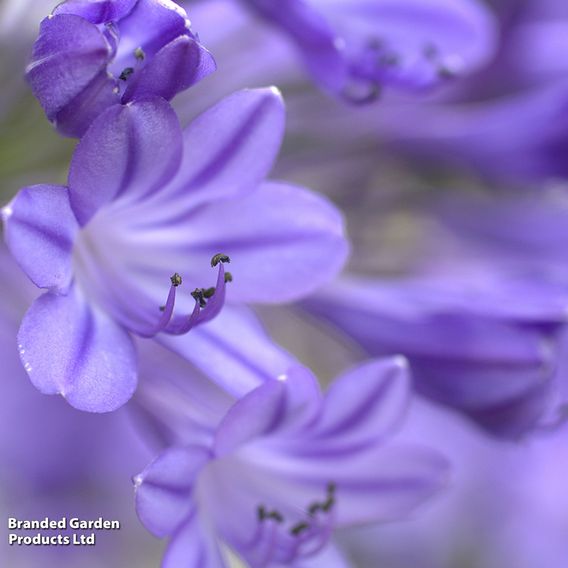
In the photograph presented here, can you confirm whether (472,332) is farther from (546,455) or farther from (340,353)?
(546,455)

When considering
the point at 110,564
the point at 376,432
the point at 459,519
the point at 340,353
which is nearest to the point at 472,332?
the point at 376,432

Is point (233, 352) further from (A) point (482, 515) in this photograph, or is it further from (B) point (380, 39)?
(A) point (482, 515)

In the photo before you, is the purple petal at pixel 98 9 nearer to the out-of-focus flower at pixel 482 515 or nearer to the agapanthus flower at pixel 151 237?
the agapanthus flower at pixel 151 237

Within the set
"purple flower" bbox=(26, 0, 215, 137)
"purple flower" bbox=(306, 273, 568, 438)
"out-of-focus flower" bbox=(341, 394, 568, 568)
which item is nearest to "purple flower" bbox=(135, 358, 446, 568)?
"purple flower" bbox=(306, 273, 568, 438)

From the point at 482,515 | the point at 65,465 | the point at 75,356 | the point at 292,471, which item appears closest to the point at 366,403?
the point at 292,471

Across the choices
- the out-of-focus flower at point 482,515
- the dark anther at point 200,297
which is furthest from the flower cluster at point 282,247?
the out-of-focus flower at point 482,515
